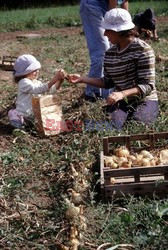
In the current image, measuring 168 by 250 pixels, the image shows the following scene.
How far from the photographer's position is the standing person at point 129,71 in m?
4.82

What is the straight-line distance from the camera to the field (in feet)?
9.91

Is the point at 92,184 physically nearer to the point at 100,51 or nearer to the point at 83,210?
the point at 83,210

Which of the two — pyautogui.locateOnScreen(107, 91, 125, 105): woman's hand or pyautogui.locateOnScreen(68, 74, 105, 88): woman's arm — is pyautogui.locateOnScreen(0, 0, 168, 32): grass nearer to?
pyautogui.locateOnScreen(68, 74, 105, 88): woman's arm

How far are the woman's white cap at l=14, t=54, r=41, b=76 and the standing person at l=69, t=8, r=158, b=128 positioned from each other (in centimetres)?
37

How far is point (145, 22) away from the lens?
33.6 ft

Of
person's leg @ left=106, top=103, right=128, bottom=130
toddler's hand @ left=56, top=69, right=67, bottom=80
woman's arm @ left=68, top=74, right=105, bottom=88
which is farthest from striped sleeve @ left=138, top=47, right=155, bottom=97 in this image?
toddler's hand @ left=56, top=69, right=67, bottom=80

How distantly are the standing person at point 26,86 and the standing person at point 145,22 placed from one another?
480 cm

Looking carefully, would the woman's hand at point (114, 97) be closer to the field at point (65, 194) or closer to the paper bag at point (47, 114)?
the field at point (65, 194)

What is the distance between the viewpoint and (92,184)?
3834 millimetres

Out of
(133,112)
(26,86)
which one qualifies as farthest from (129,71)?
(26,86)

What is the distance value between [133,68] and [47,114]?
0.85m

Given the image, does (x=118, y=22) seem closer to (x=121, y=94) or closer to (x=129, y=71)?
(x=129, y=71)

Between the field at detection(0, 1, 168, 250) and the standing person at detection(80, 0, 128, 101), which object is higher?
the standing person at detection(80, 0, 128, 101)

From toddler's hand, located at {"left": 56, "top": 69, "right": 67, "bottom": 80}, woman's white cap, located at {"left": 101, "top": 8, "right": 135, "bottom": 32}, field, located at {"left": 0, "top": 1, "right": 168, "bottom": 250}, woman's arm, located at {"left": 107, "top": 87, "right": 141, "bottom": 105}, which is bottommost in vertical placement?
field, located at {"left": 0, "top": 1, "right": 168, "bottom": 250}
